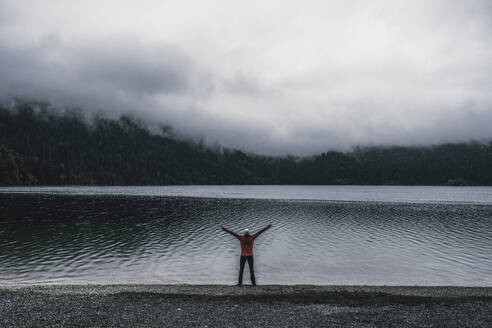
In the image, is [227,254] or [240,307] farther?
[227,254]

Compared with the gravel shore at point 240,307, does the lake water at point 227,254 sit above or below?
below

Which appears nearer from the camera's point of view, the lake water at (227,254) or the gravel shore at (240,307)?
the gravel shore at (240,307)

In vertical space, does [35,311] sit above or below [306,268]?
above

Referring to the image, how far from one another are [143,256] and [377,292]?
26929mm

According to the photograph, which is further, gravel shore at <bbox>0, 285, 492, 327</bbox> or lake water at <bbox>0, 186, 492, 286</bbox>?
lake water at <bbox>0, 186, 492, 286</bbox>

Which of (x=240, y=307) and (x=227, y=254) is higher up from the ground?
(x=240, y=307)

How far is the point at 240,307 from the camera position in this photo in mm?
21922

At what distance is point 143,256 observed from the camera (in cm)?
4194

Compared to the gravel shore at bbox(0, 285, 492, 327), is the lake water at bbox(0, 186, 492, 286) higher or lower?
lower

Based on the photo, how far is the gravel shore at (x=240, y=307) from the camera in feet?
62.7

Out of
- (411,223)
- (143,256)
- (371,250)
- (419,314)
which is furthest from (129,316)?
(411,223)

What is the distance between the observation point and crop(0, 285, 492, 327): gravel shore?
62.7ft

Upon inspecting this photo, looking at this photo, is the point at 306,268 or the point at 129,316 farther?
the point at 306,268

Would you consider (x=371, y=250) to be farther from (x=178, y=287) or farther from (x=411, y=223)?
(x=411, y=223)
